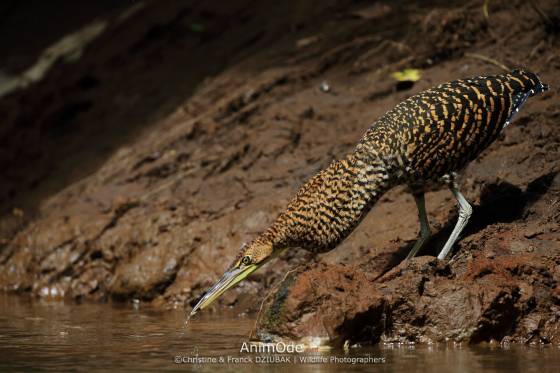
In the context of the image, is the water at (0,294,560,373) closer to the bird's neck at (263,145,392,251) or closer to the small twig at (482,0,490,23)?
the bird's neck at (263,145,392,251)

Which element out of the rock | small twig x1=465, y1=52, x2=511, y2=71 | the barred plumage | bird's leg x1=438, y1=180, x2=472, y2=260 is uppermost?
small twig x1=465, y1=52, x2=511, y2=71

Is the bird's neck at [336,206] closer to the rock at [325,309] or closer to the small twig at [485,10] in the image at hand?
the rock at [325,309]

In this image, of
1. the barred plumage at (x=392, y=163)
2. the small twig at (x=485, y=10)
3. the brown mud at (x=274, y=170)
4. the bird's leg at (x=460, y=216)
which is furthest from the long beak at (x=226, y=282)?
the small twig at (x=485, y=10)

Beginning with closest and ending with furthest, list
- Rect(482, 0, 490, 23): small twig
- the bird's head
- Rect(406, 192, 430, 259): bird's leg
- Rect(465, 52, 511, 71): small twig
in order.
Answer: the bird's head → Rect(406, 192, 430, 259): bird's leg → Rect(465, 52, 511, 71): small twig → Rect(482, 0, 490, 23): small twig

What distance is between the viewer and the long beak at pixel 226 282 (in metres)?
6.03

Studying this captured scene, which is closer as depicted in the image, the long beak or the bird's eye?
the long beak

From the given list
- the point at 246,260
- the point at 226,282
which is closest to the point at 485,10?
the point at 246,260

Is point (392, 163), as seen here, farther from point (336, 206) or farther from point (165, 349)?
point (165, 349)

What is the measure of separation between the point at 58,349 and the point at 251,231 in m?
2.82

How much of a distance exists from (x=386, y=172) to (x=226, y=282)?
135cm

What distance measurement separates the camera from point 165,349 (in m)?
5.62

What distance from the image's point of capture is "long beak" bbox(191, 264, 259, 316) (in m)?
6.03

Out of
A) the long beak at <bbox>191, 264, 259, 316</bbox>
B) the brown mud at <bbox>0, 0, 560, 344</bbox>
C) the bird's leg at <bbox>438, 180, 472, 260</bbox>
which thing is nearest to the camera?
the brown mud at <bbox>0, 0, 560, 344</bbox>

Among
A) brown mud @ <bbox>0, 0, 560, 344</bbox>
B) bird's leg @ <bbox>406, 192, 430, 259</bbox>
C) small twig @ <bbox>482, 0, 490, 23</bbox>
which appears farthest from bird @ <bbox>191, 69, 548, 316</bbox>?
small twig @ <bbox>482, 0, 490, 23</bbox>
